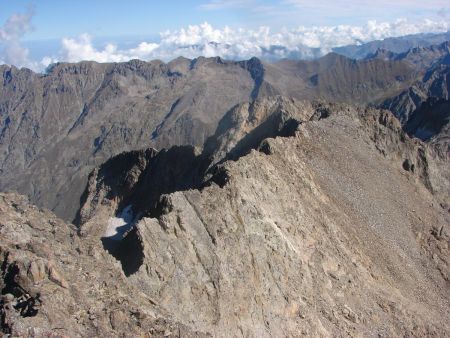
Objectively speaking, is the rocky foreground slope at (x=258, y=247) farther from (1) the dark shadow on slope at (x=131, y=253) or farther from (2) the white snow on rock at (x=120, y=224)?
(2) the white snow on rock at (x=120, y=224)

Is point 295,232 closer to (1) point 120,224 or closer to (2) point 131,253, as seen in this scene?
(2) point 131,253

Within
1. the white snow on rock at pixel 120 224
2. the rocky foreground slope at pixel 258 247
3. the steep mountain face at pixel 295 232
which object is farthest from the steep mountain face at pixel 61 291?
the white snow on rock at pixel 120 224

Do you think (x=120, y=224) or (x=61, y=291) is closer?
(x=61, y=291)

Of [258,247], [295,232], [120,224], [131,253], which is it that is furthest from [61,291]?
[120,224]

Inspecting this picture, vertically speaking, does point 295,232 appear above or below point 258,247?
below

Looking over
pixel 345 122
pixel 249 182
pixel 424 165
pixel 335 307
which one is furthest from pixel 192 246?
pixel 424 165

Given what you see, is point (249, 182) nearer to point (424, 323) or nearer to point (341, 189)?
point (341, 189)
